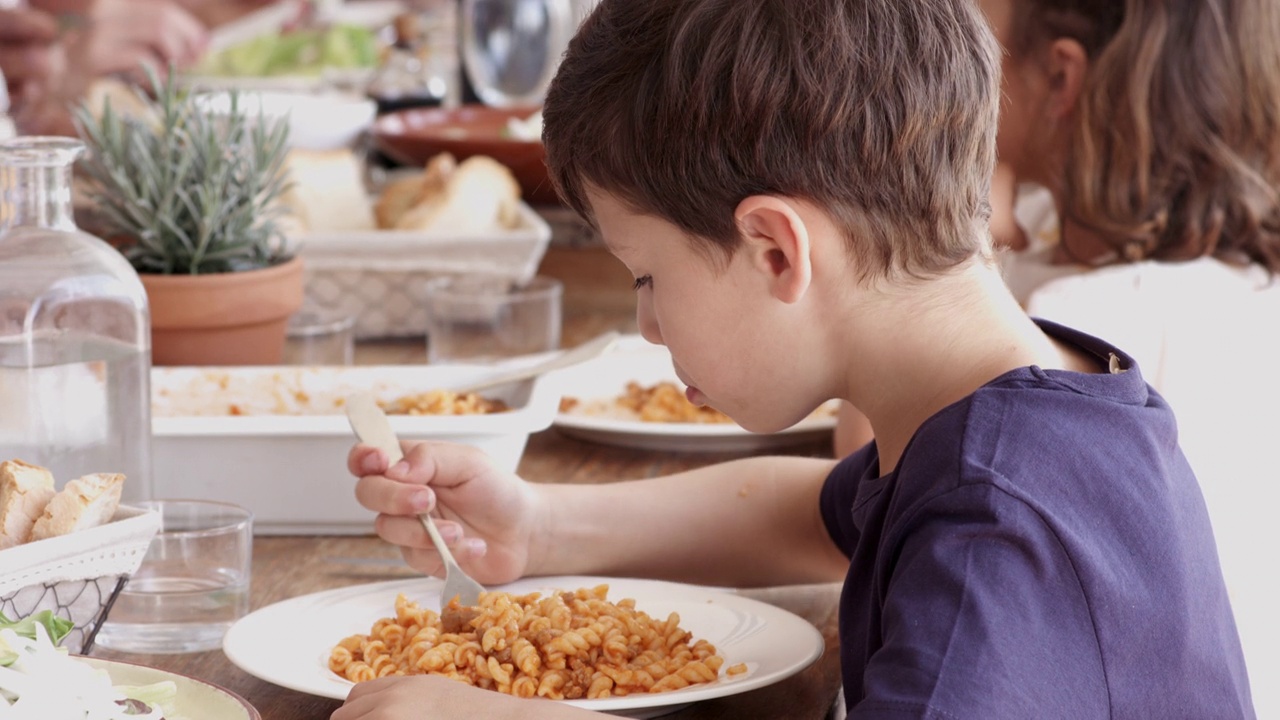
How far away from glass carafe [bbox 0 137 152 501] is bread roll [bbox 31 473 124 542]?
211 mm

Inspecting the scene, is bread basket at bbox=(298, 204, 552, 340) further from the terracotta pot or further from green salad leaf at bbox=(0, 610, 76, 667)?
green salad leaf at bbox=(0, 610, 76, 667)

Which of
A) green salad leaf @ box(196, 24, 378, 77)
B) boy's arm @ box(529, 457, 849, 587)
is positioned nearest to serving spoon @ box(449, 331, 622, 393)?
boy's arm @ box(529, 457, 849, 587)

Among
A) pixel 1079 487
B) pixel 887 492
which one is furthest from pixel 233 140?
pixel 1079 487

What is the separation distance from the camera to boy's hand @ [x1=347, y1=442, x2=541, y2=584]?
1195 millimetres

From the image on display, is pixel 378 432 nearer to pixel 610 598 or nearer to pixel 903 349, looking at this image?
pixel 610 598

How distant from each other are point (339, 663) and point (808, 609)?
42 centimetres

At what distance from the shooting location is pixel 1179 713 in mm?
894

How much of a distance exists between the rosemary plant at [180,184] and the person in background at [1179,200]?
3.18 ft

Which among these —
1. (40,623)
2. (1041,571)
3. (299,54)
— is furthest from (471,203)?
(299,54)

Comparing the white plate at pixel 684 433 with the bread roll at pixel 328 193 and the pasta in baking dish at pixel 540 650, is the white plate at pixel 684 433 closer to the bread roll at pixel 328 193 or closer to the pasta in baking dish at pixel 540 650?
the pasta in baking dish at pixel 540 650

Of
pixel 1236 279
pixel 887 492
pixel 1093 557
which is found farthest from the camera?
pixel 1236 279

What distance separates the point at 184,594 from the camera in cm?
109

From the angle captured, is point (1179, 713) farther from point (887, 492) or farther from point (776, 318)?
point (776, 318)

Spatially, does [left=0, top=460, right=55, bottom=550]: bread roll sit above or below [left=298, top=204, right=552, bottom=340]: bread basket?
above
